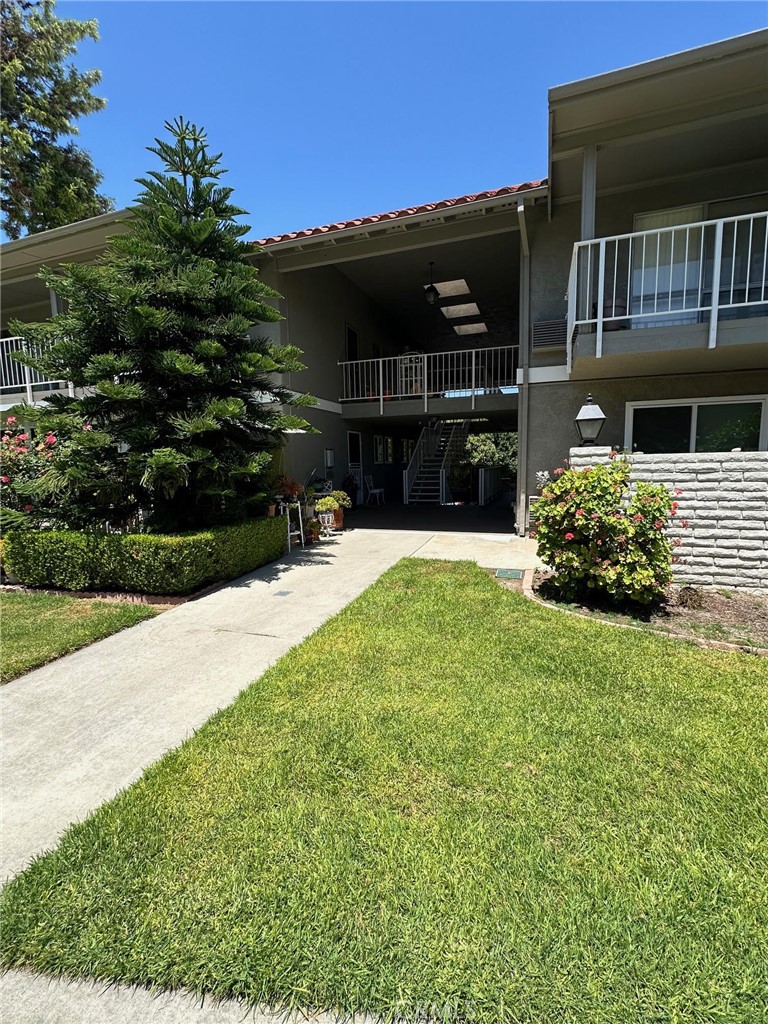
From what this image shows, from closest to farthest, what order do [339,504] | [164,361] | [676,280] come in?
[164,361], [676,280], [339,504]

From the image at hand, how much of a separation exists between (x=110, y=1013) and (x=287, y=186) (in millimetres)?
12062

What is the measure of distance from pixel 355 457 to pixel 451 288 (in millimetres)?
5913

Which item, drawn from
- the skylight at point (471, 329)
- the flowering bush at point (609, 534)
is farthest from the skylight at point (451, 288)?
the flowering bush at point (609, 534)

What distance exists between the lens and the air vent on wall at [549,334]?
840 centimetres

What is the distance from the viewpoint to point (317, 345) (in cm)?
1164

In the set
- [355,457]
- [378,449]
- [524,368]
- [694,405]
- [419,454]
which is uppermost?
[524,368]

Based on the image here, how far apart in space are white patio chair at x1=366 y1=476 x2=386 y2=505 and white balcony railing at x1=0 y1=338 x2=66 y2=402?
8.75 meters

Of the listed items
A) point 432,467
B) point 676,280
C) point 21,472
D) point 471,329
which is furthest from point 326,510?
point 471,329

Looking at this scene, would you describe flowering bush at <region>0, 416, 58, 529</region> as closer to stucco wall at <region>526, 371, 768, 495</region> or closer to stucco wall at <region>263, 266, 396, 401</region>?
stucco wall at <region>263, 266, 396, 401</region>

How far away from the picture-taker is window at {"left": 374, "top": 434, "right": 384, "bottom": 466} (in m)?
16.0

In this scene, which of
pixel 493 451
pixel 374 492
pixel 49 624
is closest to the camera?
pixel 49 624

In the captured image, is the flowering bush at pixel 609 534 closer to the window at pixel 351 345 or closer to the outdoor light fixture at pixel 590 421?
the outdoor light fixture at pixel 590 421

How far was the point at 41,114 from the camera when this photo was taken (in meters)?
14.0

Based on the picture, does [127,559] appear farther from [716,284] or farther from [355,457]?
[355,457]
